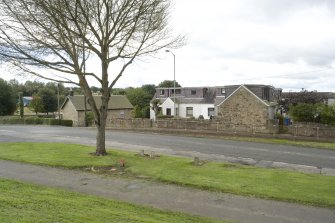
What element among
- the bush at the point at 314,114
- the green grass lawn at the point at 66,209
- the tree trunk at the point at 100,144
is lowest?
the green grass lawn at the point at 66,209

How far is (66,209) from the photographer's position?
8.07 metres

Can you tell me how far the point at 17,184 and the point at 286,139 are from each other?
25.7 meters

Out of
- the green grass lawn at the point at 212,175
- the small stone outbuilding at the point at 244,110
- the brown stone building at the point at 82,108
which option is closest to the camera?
the green grass lawn at the point at 212,175

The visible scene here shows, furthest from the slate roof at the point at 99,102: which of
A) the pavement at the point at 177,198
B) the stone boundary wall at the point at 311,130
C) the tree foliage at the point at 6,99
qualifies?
the pavement at the point at 177,198

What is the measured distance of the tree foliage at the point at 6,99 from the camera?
7162 cm

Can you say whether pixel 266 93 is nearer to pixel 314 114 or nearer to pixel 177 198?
pixel 314 114

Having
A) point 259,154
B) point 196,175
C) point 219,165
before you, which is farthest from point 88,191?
point 259,154

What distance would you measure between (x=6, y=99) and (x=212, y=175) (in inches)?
2731

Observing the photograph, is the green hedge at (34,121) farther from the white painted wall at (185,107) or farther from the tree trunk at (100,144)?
the tree trunk at (100,144)

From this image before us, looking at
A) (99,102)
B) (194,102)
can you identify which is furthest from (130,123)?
(99,102)

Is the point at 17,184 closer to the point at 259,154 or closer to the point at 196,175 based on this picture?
the point at 196,175

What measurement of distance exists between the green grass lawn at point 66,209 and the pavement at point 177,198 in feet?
2.96

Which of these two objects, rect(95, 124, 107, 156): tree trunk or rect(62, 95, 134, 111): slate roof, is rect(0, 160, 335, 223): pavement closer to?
rect(95, 124, 107, 156): tree trunk

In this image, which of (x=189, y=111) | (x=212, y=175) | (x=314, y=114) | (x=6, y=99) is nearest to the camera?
(x=212, y=175)
